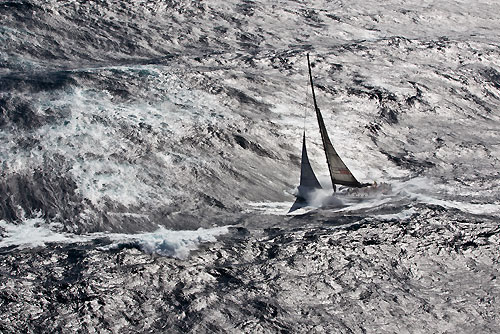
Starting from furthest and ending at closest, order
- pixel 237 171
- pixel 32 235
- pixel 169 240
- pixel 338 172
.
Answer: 1. pixel 237 171
2. pixel 338 172
3. pixel 32 235
4. pixel 169 240

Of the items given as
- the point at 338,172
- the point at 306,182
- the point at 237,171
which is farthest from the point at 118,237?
the point at 338,172

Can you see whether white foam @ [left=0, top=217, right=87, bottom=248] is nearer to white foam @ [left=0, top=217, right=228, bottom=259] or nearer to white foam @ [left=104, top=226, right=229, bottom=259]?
white foam @ [left=0, top=217, right=228, bottom=259]

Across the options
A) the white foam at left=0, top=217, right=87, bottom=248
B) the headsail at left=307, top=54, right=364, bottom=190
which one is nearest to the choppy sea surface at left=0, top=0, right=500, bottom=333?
the white foam at left=0, top=217, right=87, bottom=248

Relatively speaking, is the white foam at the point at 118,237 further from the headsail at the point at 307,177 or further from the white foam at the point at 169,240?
the headsail at the point at 307,177

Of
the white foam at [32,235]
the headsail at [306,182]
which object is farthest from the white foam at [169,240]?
the headsail at [306,182]

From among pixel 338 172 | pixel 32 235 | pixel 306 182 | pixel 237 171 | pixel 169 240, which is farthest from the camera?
pixel 237 171

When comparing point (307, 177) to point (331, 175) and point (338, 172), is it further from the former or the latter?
point (338, 172)
